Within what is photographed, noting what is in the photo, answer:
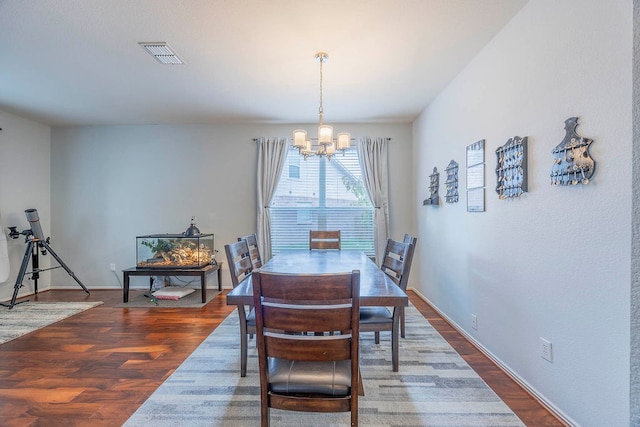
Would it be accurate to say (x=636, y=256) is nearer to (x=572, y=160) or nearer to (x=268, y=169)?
(x=572, y=160)

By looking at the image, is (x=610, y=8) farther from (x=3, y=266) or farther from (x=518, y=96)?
(x=3, y=266)

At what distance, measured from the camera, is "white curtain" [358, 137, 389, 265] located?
4.58m

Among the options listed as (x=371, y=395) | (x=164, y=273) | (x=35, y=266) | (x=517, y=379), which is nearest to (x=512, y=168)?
(x=517, y=379)

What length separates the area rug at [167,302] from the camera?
3.93 m

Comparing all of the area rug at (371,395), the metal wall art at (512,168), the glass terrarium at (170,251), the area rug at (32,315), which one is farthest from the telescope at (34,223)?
the metal wall art at (512,168)

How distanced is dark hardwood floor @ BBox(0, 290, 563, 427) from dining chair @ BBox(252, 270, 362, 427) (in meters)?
1.13

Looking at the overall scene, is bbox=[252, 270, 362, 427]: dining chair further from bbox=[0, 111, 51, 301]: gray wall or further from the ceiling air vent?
bbox=[0, 111, 51, 301]: gray wall

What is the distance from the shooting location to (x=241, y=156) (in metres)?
4.74

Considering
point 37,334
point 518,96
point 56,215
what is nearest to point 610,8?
point 518,96

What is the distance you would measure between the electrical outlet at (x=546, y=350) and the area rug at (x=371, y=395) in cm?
38

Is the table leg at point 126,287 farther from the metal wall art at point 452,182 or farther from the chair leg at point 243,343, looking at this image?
the metal wall art at point 452,182

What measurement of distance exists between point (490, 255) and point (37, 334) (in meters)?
4.26

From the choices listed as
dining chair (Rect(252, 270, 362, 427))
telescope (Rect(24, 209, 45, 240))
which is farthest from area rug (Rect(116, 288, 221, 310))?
dining chair (Rect(252, 270, 362, 427))

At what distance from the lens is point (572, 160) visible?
1.64 meters
